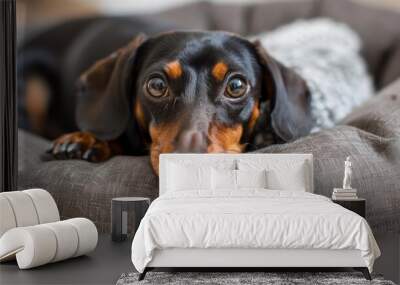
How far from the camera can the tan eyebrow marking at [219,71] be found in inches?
173

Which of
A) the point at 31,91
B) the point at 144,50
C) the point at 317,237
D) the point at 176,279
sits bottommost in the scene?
the point at 176,279

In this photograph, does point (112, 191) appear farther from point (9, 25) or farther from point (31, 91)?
point (9, 25)

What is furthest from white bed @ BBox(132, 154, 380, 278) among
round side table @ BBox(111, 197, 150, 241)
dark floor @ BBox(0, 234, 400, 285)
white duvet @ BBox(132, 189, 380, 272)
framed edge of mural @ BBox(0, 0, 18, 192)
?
framed edge of mural @ BBox(0, 0, 18, 192)

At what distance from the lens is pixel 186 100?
14.3ft

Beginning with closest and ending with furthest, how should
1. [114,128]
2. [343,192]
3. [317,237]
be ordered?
1. [317,237]
2. [343,192]
3. [114,128]

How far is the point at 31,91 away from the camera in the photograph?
4773mm

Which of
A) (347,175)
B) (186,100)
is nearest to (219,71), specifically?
(186,100)

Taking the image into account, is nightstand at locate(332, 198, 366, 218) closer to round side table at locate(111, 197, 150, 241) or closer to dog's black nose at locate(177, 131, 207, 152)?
dog's black nose at locate(177, 131, 207, 152)

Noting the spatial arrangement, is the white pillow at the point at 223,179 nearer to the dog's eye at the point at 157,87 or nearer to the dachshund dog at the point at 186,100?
the dachshund dog at the point at 186,100

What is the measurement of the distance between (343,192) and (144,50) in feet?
5.53

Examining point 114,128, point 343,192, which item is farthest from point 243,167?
point 114,128

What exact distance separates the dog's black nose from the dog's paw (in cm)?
55

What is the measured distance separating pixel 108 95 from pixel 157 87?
0.35 metres

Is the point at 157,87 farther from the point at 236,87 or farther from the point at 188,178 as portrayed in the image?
the point at 188,178
